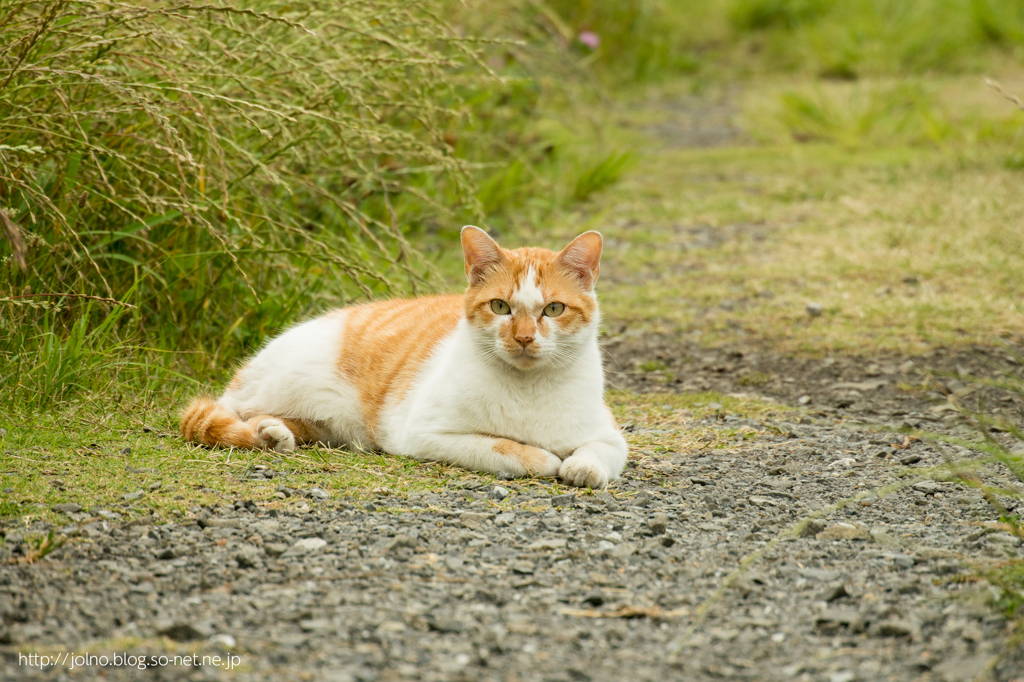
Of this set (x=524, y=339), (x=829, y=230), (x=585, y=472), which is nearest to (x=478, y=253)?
(x=524, y=339)

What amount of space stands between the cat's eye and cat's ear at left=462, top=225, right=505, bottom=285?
0.74 feet

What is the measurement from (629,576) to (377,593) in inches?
23.2

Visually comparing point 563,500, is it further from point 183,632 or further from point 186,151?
point 186,151

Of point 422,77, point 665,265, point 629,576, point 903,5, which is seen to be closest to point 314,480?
point 629,576

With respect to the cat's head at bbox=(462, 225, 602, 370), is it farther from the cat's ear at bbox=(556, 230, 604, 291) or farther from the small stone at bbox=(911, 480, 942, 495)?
the small stone at bbox=(911, 480, 942, 495)

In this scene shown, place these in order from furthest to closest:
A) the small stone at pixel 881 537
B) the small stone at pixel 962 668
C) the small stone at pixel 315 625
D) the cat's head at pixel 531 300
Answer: the cat's head at pixel 531 300 < the small stone at pixel 881 537 < the small stone at pixel 315 625 < the small stone at pixel 962 668

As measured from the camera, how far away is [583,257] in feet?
10.6

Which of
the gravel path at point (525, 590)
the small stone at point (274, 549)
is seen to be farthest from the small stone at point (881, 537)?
the small stone at point (274, 549)

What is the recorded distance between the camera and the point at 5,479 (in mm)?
2627

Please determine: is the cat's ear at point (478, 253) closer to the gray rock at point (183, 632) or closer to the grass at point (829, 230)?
the gray rock at point (183, 632)

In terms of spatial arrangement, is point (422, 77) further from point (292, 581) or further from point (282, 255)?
point (292, 581)

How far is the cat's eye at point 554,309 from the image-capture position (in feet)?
10.2

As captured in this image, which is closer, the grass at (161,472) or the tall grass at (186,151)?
the grass at (161,472)

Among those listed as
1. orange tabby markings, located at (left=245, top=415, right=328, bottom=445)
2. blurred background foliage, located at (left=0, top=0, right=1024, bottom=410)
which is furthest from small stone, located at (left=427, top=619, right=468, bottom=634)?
orange tabby markings, located at (left=245, top=415, right=328, bottom=445)
